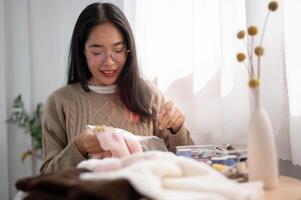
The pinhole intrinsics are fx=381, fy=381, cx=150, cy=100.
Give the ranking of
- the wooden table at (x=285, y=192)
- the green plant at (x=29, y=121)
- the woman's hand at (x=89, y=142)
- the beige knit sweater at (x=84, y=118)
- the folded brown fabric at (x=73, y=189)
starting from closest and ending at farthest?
the folded brown fabric at (x=73, y=189) → the wooden table at (x=285, y=192) → the woman's hand at (x=89, y=142) → the beige knit sweater at (x=84, y=118) → the green plant at (x=29, y=121)

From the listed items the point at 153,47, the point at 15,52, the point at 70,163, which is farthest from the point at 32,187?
the point at 15,52

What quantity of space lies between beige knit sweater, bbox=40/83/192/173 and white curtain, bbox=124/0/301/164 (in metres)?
0.12

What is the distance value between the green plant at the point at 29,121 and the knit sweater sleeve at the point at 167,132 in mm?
935

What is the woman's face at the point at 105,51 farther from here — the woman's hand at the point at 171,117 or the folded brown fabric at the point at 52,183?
the folded brown fabric at the point at 52,183

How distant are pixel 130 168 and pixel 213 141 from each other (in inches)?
27.2

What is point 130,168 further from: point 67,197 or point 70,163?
point 70,163

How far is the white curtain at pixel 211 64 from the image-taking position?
1091 mm

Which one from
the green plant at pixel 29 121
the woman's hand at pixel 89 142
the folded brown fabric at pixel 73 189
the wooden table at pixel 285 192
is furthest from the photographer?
the green plant at pixel 29 121

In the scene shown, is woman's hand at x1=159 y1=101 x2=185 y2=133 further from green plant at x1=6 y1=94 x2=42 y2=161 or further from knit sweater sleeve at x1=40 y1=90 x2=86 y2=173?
green plant at x1=6 y1=94 x2=42 y2=161

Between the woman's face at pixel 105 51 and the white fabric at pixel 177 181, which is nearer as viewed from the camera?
the white fabric at pixel 177 181

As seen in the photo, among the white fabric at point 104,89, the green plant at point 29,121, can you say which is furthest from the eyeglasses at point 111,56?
the green plant at point 29,121

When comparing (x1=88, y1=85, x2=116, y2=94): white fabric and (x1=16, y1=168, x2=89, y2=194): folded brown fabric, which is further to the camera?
(x1=88, y1=85, x2=116, y2=94): white fabric

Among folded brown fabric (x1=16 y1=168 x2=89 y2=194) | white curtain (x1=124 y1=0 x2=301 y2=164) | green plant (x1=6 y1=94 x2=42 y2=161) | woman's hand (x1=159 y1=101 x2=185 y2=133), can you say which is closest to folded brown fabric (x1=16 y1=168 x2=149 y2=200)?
folded brown fabric (x1=16 y1=168 x2=89 y2=194)

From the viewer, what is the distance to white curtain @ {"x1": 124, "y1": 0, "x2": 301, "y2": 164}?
1.09 meters
